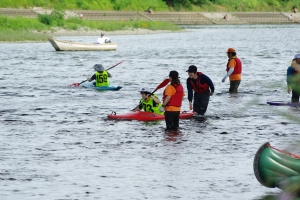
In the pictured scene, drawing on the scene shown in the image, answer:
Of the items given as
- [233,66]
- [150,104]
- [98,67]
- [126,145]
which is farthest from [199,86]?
[98,67]

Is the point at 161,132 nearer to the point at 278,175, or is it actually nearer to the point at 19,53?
the point at 278,175

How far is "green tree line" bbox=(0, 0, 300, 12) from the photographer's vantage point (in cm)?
10662

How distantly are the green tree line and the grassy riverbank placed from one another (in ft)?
33.6

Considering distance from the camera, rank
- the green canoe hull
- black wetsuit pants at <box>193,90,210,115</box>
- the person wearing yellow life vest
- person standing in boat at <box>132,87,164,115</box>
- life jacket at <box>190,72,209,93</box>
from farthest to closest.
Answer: the person wearing yellow life vest < black wetsuit pants at <box>193,90,210,115</box> < life jacket at <box>190,72,209,93</box> < person standing in boat at <box>132,87,164,115</box> < the green canoe hull

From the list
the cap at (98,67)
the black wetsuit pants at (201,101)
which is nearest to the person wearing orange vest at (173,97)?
the black wetsuit pants at (201,101)

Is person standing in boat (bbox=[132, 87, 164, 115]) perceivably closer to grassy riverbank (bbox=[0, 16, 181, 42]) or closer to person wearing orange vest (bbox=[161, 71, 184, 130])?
person wearing orange vest (bbox=[161, 71, 184, 130])

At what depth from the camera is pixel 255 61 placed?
49.4 m

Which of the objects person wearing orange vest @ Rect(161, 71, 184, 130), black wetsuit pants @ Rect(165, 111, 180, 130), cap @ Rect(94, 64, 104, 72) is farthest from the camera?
cap @ Rect(94, 64, 104, 72)

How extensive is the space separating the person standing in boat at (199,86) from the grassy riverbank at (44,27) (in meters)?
56.2

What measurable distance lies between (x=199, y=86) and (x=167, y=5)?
119658 millimetres

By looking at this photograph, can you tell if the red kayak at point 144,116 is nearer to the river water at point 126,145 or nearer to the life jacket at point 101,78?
the river water at point 126,145

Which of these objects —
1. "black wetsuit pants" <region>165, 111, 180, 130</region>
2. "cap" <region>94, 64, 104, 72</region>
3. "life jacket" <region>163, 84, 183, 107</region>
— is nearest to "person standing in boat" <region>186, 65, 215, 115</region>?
"black wetsuit pants" <region>165, 111, 180, 130</region>

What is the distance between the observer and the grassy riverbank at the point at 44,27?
76.9 meters

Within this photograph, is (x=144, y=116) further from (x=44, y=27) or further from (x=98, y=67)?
(x=44, y=27)
